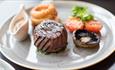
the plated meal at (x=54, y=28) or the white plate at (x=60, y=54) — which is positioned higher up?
the plated meal at (x=54, y=28)

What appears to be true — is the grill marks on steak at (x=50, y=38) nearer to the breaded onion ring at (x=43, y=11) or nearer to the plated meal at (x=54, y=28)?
the plated meal at (x=54, y=28)

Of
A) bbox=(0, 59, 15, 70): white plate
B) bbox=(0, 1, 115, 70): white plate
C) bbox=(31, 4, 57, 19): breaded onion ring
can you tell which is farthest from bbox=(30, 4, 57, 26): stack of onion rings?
bbox=(0, 59, 15, 70): white plate

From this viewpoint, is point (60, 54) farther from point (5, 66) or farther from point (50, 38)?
point (5, 66)

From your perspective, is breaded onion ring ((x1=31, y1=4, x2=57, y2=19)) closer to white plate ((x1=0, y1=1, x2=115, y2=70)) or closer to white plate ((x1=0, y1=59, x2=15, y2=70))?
white plate ((x1=0, y1=1, x2=115, y2=70))

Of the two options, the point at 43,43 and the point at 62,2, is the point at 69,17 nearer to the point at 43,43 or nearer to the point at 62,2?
the point at 62,2

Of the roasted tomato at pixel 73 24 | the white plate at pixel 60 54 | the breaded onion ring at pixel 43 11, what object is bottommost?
the white plate at pixel 60 54

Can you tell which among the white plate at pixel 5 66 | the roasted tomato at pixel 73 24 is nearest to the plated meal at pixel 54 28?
the roasted tomato at pixel 73 24

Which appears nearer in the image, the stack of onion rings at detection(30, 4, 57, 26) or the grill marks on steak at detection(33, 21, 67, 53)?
Answer: the grill marks on steak at detection(33, 21, 67, 53)
